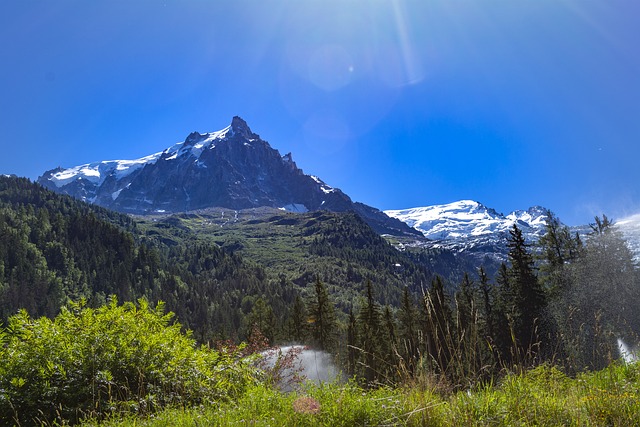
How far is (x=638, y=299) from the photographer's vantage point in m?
35.5

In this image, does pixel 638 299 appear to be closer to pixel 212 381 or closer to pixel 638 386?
pixel 638 386

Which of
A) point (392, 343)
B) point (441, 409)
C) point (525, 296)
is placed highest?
point (392, 343)

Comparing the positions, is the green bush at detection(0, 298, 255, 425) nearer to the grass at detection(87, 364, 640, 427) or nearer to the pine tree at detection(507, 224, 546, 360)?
the grass at detection(87, 364, 640, 427)

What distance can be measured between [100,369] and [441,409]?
20.9 ft

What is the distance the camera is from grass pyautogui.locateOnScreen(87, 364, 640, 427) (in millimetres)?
4844

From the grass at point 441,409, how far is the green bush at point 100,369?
A: 4.73 feet

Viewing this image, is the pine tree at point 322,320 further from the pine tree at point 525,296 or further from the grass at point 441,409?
the grass at point 441,409

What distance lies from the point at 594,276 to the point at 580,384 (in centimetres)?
3748

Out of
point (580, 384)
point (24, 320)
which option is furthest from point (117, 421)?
point (580, 384)

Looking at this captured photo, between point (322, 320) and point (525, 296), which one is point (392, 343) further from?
point (322, 320)

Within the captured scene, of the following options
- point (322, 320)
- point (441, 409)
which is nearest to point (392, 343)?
point (441, 409)

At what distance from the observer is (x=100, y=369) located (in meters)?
7.71

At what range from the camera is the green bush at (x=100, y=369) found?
7.06 m

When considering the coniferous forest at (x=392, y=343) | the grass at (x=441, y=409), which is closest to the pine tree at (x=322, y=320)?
the coniferous forest at (x=392, y=343)
